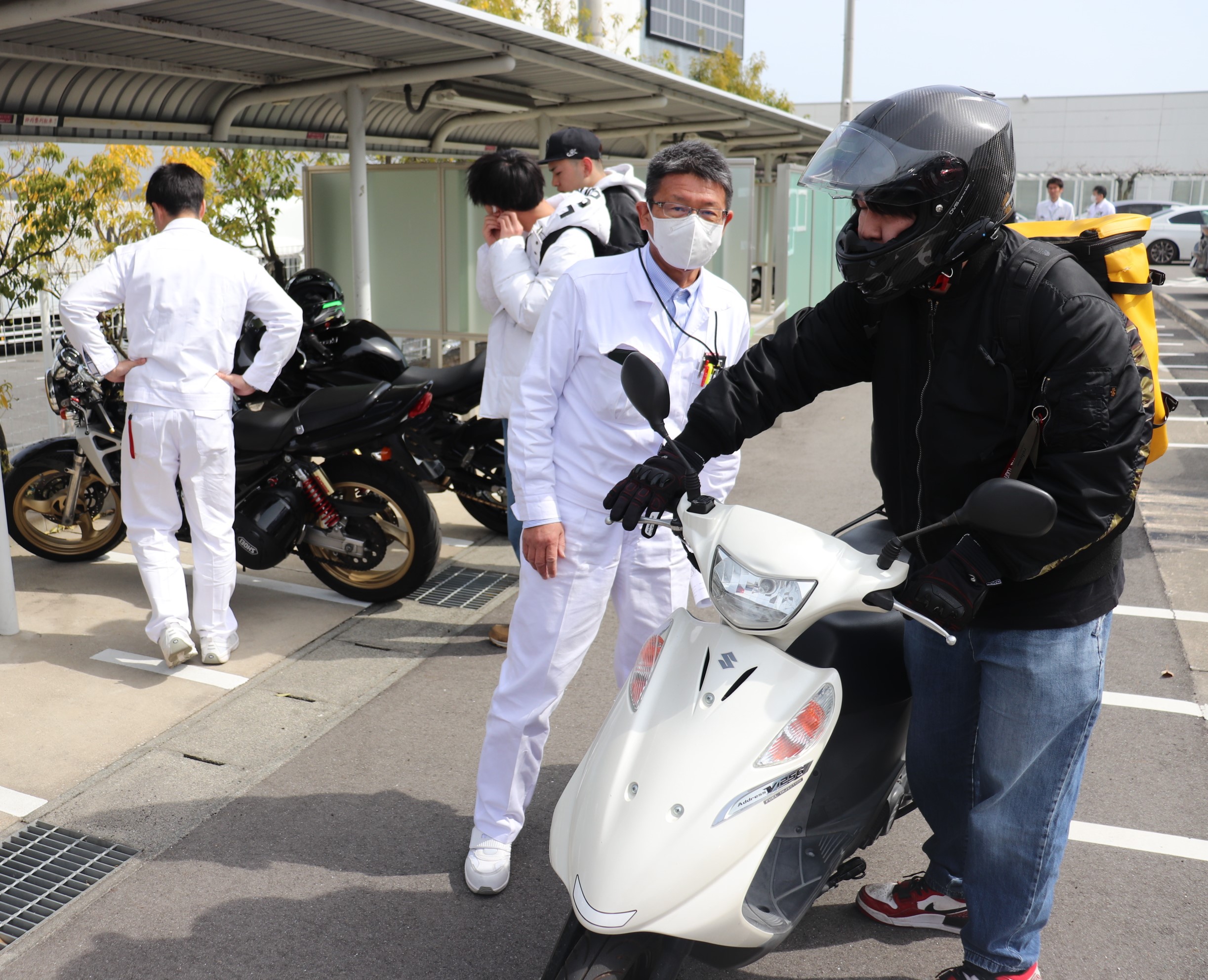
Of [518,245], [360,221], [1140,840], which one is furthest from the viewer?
[360,221]

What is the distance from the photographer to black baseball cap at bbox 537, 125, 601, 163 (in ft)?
15.1

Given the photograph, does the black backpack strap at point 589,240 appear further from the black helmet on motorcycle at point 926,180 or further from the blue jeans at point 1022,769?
the blue jeans at point 1022,769

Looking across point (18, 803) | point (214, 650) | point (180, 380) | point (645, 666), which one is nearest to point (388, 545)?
point (214, 650)

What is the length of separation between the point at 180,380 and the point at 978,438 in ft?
10.3

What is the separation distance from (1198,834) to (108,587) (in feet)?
15.1

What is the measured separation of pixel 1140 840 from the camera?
10.9 ft

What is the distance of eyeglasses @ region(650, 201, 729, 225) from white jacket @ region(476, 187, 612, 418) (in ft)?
3.14

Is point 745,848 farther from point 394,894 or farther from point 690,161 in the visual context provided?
point 690,161

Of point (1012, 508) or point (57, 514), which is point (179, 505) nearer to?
point (57, 514)

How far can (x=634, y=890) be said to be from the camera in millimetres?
1988

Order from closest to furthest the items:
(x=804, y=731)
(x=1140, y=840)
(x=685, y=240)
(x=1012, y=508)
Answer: (x=1012, y=508), (x=804, y=731), (x=685, y=240), (x=1140, y=840)

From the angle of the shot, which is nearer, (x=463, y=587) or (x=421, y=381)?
(x=463, y=587)

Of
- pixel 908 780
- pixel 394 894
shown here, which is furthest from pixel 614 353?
pixel 394 894

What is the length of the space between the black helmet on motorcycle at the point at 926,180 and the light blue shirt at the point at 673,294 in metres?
0.74
